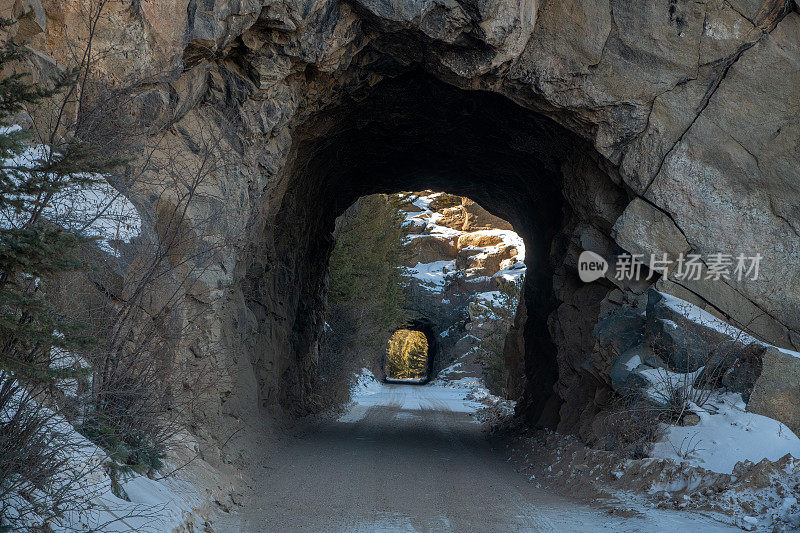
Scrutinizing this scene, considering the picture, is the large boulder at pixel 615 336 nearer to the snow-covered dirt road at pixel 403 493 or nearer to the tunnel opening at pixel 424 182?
the tunnel opening at pixel 424 182

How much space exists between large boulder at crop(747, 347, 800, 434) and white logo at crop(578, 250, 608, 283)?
3.29m

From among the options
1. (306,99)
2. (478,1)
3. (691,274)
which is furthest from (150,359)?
(691,274)

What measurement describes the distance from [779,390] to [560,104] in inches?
207

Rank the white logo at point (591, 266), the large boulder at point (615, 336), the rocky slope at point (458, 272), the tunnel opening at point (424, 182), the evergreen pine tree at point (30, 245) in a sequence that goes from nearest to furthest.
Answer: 1. the evergreen pine tree at point (30, 245)
2. the large boulder at point (615, 336)
3. the white logo at point (591, 266)
4. the tunnel opening at point (424, 182)
5. the rocky slope at point (458, 272)

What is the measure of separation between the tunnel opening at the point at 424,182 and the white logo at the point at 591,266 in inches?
28.2

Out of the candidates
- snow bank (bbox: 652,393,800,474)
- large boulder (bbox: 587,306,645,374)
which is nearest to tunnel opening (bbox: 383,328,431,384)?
large boulder (bbox: 587,306,645,374)

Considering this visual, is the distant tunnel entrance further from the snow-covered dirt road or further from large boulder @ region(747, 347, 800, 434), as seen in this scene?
large boulder @ region(747, 347, 800, 434)

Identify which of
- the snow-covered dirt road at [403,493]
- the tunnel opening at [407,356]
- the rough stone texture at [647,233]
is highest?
the rough stone texture at [647,233]

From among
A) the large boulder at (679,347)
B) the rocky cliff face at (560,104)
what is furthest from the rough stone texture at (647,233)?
the large boulder at (679,347)

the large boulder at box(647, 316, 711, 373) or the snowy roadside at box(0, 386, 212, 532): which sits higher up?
the large boulder at box(647, 316, 711, 373)

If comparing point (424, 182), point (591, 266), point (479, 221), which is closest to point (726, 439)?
point (591, 266)

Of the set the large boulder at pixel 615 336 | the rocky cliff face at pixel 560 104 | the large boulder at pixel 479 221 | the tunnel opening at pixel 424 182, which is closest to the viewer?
the rocky cliff face at pixel 560 104

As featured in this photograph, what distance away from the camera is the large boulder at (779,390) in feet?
25.5

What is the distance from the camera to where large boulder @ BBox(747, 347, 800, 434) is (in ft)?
25.5
